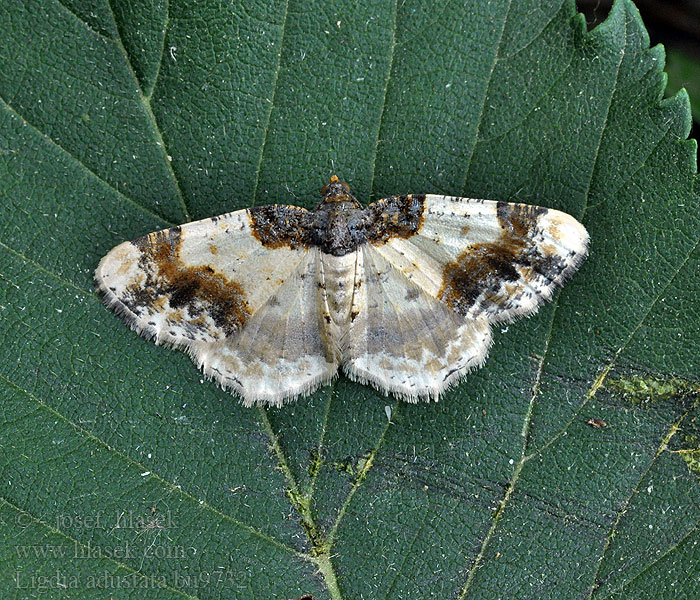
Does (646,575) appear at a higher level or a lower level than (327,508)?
higher

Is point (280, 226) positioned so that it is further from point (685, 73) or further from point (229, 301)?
point (685, 73)

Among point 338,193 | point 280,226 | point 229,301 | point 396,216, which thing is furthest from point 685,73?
point 229,301

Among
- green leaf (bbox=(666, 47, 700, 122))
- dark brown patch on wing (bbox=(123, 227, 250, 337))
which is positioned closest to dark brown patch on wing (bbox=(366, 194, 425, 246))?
dark brown patch on wing (bbox=(123, 227, 250, 337))

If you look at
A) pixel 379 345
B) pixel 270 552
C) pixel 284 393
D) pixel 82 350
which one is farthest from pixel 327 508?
pixel 82 350

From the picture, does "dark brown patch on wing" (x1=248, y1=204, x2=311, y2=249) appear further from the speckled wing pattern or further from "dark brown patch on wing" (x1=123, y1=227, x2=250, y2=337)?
"dark brown patch on wing" (x1=123, y1=227, x2=250, y2=337)

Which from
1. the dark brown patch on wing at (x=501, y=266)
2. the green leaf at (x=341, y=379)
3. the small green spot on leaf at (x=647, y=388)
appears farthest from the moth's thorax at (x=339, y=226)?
the small green spot on leaf at (x=647, y=388)

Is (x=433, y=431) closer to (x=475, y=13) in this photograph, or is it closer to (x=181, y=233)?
(x=181, y=233)
